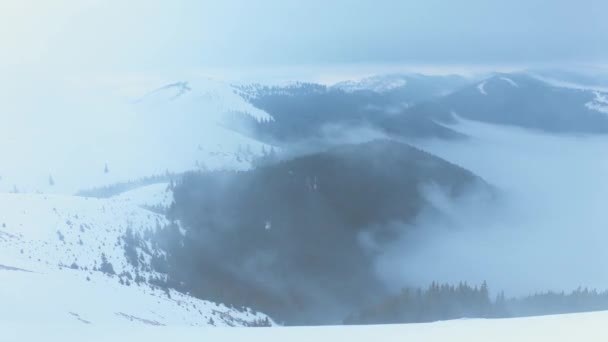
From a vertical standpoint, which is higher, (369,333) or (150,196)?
(369,333)

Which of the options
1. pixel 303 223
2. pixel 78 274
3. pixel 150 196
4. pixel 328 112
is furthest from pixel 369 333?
pixel 303 223

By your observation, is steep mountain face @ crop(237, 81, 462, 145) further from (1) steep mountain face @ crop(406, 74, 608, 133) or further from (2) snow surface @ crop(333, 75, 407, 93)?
(1) steep mountain face @ crop(406, 74, 608, 133)

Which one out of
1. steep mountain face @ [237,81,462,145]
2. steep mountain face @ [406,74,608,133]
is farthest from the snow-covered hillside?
steep mountain face @ [406,74,608,133]

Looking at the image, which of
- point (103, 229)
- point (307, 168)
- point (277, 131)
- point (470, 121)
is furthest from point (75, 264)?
point (470, 121)

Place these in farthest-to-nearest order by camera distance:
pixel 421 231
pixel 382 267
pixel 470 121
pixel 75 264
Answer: pixel 421 231 < pixel 382 267 < pixel 470 121 < pixel 75 264

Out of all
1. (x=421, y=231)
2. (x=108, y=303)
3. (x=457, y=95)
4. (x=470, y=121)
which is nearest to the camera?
(x=108, y=303)

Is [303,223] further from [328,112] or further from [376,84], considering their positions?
[376,84]

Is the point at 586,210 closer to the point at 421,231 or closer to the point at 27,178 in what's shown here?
the point at 421,231

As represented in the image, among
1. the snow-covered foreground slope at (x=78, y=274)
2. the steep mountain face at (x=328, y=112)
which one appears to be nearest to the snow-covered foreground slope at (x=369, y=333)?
the snow-covered foreground slope at (x=78, y=274)
